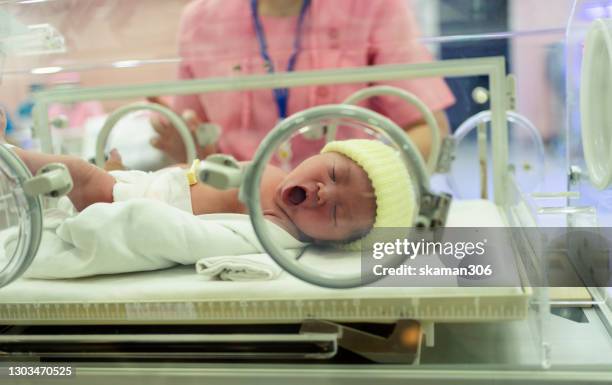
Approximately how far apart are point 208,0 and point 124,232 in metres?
0.60

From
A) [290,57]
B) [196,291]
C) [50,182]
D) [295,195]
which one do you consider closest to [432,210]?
[295,195]

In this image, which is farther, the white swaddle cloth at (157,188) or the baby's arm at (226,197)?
the white swaddle cloth at (157,188)

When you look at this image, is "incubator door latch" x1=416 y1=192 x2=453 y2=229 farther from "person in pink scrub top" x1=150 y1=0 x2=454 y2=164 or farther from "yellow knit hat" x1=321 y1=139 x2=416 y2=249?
"person in pink scrub top" x1=150 y1=0 x2=454 y2=164

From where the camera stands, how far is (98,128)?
4.17 feet

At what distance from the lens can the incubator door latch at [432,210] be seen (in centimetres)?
67

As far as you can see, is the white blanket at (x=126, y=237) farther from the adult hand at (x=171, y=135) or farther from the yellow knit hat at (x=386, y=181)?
the adult hand at (x=171, y=135)

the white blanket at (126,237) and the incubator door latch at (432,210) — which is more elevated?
the incubator door latch at (432,210)

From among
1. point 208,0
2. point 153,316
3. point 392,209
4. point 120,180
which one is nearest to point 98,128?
point 208,0

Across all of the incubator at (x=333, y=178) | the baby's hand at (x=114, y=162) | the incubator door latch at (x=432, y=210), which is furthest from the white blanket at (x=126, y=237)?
the incubator door latch at (x=432, y=210)

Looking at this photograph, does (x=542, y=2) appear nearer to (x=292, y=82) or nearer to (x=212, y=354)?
(x=292, y=82)

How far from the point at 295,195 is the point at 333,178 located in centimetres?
5

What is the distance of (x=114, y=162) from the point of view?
97 centimetres

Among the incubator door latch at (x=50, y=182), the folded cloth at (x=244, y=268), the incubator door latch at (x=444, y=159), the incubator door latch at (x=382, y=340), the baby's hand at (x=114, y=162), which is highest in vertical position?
the incubator door latch at (x=50, y=182)

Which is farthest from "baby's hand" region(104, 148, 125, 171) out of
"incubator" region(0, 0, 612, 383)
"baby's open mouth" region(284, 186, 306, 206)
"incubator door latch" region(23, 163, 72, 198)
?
"baby's open mouth" region(284, 186, 306, 206)
